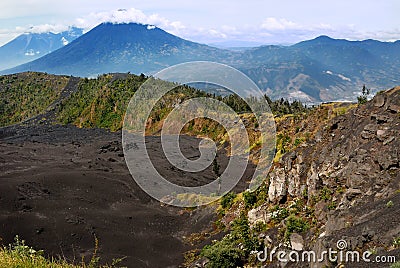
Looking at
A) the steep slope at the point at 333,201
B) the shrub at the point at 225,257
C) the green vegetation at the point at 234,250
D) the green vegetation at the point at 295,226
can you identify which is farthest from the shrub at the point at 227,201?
the green vegetation at the point at 295,226

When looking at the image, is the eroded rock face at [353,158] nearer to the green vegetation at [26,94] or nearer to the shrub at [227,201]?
the shrub at [227,201]

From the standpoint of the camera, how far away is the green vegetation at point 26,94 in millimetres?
120750

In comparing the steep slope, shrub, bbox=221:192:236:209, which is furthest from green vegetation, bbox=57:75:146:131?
the steep slope

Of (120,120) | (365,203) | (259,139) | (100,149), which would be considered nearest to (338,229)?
(365,203)

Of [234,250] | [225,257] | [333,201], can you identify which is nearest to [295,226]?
[333,201]

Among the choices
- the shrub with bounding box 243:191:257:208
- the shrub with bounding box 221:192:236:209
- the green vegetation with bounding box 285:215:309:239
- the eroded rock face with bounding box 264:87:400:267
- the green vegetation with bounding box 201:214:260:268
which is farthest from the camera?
the shrub with bounding box 221:192:236:209

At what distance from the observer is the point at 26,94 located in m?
130

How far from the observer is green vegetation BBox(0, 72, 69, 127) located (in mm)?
120750

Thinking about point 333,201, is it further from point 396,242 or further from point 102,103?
point 102,103

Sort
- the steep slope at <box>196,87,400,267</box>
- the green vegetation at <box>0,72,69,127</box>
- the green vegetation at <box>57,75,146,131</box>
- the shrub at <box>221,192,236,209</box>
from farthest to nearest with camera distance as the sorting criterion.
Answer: the green vegetation at <box>0,72,69,127</box>
the green vegetation at <box>57,75,146,131</box>
the shrub at <box>221,192,236,209</box>
the steep slope at <box>196,87,400,267</box>

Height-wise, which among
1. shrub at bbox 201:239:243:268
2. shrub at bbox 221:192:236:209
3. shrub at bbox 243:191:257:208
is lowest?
shrub at bbox 221:192:236:209

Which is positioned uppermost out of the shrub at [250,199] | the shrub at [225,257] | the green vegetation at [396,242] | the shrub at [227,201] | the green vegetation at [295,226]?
the green vegetation at [396,242]

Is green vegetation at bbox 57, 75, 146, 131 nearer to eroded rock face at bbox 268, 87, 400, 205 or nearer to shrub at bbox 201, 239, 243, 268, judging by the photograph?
eroded rock face at bbox 268, 87, 400, 205

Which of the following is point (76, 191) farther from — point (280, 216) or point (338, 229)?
point (338, 229)
